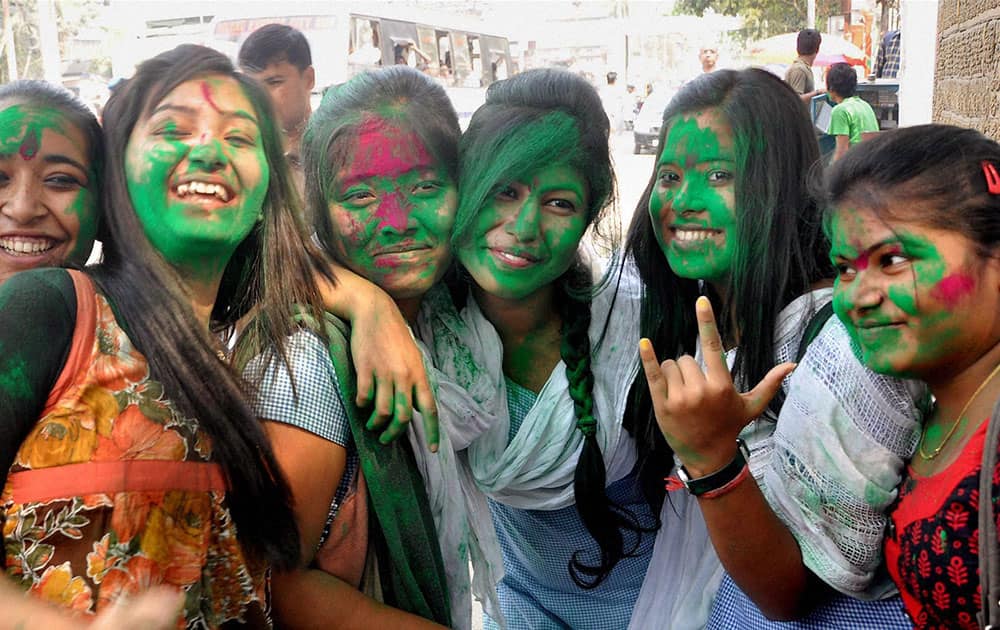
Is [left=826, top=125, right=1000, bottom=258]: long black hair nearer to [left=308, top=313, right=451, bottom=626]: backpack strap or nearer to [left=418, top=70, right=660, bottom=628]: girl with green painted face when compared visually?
[left=418, top=70, right=660, bottom=628]: girl with green painted face

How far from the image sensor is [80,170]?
1.78 m

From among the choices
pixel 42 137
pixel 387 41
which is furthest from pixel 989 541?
pixel 387 41

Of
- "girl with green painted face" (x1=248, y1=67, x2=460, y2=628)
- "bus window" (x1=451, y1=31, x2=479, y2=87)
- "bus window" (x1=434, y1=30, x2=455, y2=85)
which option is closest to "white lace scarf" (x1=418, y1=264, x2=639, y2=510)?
"girl with green painted face" (x1=248, y1=67, x2=460, y2=628)

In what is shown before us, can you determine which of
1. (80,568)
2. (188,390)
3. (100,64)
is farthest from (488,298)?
(100,64)

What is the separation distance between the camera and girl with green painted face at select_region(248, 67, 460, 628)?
1.79 meters

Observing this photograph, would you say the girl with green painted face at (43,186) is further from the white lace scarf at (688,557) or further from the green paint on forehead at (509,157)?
the white lace scarf at (688,557)

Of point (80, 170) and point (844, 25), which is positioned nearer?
point (80, 170)

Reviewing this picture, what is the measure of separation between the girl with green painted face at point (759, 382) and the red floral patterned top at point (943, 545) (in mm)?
89

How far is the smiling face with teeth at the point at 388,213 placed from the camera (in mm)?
2160

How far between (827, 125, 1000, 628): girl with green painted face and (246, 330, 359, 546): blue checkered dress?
916mm

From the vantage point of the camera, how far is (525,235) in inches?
86.7

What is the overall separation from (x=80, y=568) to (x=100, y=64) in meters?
38.1

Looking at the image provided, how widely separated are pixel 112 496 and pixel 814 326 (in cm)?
129

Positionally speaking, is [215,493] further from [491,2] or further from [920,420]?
[491,2]
